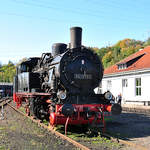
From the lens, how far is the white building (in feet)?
69.1

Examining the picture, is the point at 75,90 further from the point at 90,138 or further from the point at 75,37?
the point at 75,37

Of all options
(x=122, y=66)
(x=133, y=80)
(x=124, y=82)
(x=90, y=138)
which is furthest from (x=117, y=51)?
(x=90, y=138)

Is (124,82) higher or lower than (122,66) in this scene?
lower

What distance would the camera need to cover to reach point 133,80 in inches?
891

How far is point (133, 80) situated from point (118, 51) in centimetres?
4546

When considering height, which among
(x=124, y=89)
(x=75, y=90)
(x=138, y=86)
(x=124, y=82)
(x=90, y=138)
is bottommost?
(x=90, y=138)

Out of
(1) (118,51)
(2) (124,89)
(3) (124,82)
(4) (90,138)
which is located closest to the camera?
(4) (90,138)

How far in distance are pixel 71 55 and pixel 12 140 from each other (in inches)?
148

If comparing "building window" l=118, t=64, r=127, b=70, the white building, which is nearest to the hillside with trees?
"building window" l=118, t=64, r=127, b=70

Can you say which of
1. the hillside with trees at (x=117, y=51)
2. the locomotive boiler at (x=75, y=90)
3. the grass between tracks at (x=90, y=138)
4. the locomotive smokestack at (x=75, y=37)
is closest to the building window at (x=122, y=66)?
the hillside with trees at (x=117, y=51)

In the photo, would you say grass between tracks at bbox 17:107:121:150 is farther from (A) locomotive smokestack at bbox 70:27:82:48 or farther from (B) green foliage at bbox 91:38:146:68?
(B) green foliage at bbox 91:38:146:68

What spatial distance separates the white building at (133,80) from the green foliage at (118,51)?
2699 centimetres

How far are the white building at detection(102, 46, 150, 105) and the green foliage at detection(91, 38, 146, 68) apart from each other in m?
27.0

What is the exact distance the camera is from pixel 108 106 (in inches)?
325
